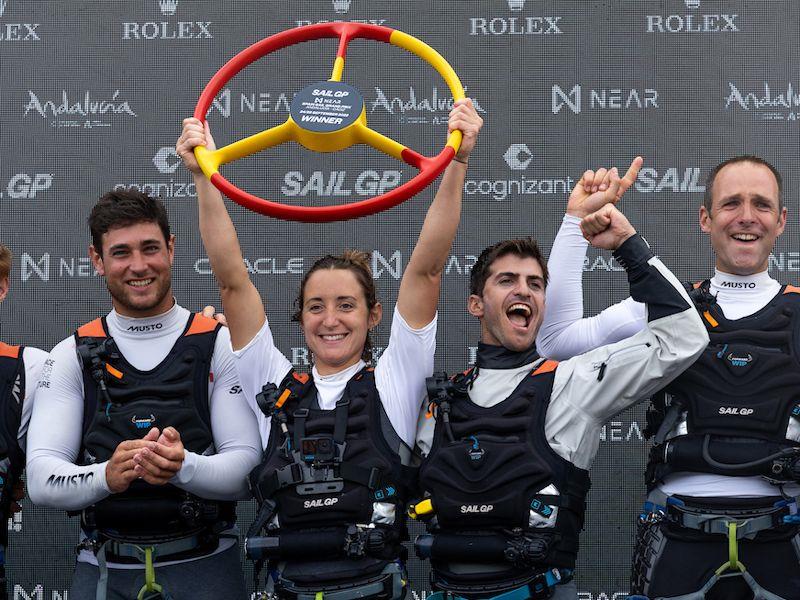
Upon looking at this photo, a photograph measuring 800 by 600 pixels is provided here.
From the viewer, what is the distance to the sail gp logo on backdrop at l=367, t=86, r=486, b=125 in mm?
4516

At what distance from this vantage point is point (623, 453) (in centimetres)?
436

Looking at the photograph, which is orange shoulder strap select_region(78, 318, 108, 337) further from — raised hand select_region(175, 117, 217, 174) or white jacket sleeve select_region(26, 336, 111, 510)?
raised hand select_region(175, 117, 217, 174)

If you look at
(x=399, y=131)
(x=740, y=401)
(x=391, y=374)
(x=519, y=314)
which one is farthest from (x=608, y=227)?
(x=399, y=131)

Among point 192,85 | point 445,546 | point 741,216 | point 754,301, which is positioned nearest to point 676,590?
point 445,546

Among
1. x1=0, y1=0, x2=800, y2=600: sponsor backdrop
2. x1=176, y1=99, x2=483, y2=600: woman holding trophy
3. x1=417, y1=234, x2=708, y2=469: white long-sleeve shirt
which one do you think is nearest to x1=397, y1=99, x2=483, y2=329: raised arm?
x1=176, y1=99, x2=483, y2=600: woman holding trophy

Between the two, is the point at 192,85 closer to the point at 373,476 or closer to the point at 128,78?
the point at 128,78

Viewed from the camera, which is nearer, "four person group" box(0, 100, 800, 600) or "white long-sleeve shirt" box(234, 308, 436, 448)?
"four person group" box(0, 100, 800, 600)

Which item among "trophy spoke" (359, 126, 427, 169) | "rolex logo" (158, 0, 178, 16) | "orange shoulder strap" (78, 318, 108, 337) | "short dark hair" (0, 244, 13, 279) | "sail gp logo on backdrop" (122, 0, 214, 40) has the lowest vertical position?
"orange shoulder strap" (78, 318, 108, 337)

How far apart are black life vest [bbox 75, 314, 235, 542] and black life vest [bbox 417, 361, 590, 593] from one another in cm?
74

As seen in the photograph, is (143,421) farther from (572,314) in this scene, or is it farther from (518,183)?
(518,183)

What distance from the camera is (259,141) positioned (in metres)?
2.98

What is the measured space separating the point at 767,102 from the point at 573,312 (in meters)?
1.52

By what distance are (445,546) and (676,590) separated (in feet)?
2.26

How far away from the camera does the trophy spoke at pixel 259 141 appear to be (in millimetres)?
2953
